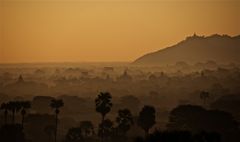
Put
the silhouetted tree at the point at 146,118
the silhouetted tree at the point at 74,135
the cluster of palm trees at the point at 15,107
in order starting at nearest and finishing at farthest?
1. the silhouetted tree at the point at 146,118
2. the silhouetted tree at the point at 74,135
3. the cluster of palm trees at the point at 15,107

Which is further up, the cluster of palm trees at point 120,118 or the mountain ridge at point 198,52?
the mountain ridge at point 198,52

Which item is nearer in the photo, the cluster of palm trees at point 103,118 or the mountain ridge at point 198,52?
the cluster of palm trees at point 103,118

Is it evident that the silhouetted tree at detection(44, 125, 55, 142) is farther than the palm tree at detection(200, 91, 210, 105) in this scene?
No

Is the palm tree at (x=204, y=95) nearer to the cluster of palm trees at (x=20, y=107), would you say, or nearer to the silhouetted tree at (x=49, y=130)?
the cluster of palm trees at (x=20, y=107)

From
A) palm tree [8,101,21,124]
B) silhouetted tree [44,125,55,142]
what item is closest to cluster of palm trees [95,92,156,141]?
silhouetted tree [44,125,55,142]

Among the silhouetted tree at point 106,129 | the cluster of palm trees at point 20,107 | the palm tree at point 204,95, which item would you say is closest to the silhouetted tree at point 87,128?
the silhouetted tree at point 106,129

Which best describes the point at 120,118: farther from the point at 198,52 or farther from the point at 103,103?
the point at 198,52

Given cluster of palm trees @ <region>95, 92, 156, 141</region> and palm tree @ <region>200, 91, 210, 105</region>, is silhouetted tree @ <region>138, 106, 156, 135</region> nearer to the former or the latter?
cluster of palm trees @ <region>95, 92, 156, 141</region>
